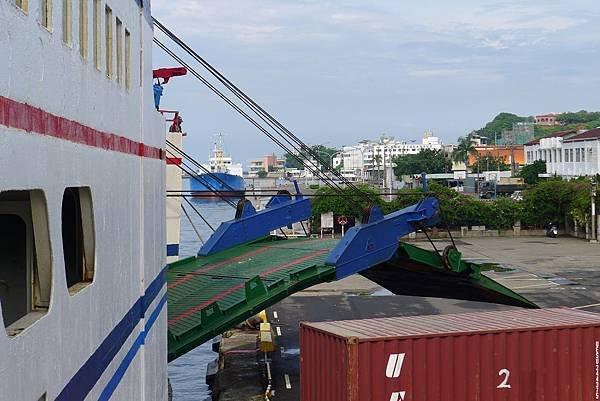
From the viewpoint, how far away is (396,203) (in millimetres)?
67438

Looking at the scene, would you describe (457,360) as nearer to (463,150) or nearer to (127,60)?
(127,60)

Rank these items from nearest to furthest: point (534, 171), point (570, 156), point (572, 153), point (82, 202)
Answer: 1. point (82, 202)
2. point (572, 153)
3. point (570, 156)
4. point (534, 171)

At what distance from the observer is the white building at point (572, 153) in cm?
8731

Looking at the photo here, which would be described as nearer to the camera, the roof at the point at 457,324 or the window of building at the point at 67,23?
the window of building at the point at 67,23

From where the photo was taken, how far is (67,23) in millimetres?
5191

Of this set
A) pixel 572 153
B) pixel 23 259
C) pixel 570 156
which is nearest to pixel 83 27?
pixel 23 259

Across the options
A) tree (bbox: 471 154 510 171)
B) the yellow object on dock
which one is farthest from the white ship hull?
tree (bbox: 471 154 510 171)

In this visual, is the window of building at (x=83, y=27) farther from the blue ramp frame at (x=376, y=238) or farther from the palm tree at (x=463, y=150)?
the palm tree at (x=463, y=150)

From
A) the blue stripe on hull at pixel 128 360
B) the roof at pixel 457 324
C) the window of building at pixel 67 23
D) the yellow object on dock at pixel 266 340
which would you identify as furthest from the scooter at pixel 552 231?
the window of building at pixel 67 23

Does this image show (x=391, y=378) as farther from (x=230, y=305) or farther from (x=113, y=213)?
(x=113, y=213)

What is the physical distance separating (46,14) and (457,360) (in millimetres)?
10458

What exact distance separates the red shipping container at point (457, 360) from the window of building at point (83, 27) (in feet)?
27.3

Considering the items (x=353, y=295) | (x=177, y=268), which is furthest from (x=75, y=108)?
(x=353, y=295)

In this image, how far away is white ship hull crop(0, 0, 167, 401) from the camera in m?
3.99
